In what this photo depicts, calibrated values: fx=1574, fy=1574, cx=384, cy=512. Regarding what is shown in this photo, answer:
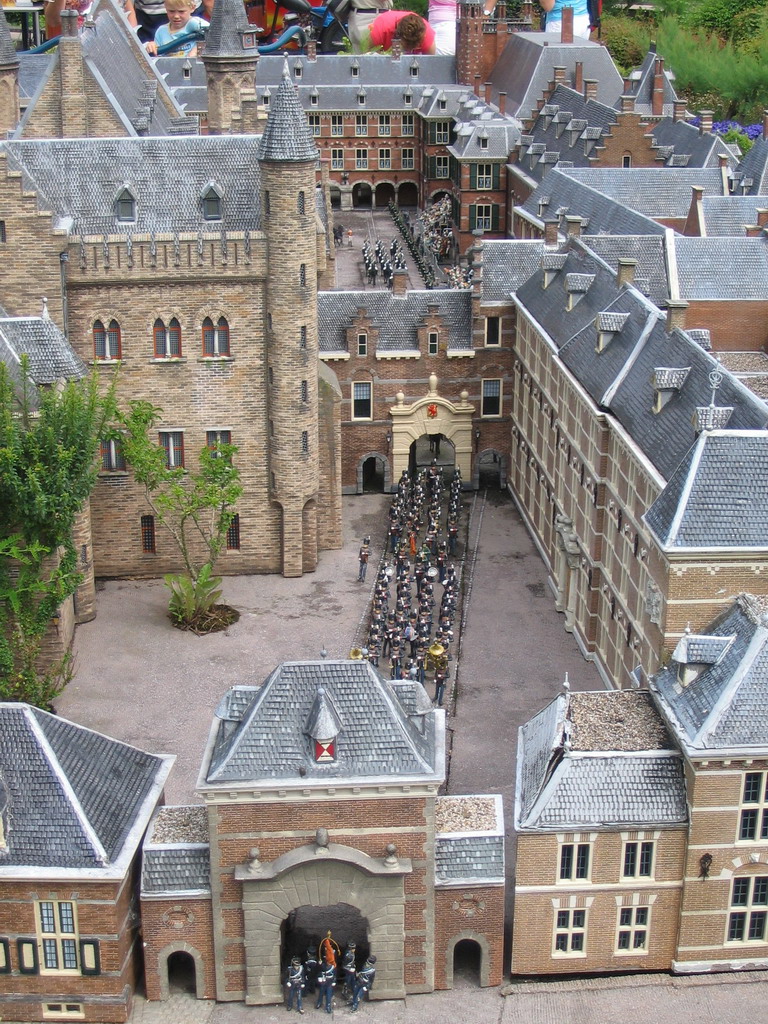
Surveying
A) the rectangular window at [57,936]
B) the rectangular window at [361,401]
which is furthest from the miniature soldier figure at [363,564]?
the rectangular window at [57,936]

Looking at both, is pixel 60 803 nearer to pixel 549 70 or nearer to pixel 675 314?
pixel 675 314

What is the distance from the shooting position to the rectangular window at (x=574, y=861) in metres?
41.9

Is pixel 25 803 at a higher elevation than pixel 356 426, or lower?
higher

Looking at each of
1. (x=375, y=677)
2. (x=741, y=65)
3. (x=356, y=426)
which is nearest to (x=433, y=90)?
(x=741, y=65)

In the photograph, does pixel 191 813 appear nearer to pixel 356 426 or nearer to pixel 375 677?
pixel 375 677

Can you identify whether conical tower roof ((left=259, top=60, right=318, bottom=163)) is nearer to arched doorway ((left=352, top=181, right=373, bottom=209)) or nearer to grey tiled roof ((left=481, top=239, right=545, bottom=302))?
grey tiled roof ((left=481, top=239, right=545, bottom=302))

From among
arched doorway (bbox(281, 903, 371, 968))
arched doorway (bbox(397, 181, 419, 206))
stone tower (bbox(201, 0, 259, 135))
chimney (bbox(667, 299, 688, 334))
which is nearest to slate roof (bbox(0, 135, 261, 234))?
chimney (bbox(667, 299, 688, 334))

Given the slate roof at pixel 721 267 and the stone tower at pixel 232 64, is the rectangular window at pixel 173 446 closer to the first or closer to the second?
the slate roof at pixel 721 267

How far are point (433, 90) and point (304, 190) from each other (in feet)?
279

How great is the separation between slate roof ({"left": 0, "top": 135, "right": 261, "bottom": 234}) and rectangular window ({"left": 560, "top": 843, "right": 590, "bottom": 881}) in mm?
33005

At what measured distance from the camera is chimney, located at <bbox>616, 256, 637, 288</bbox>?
2613 inches

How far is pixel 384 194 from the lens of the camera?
501 feet

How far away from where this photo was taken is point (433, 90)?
146 metres

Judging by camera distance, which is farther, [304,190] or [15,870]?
[304,190]
